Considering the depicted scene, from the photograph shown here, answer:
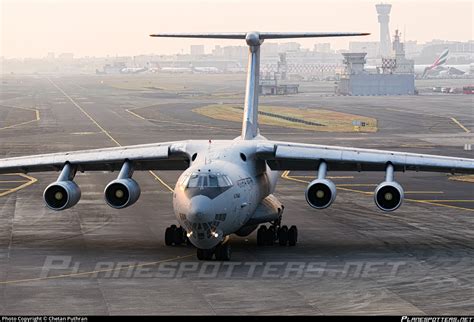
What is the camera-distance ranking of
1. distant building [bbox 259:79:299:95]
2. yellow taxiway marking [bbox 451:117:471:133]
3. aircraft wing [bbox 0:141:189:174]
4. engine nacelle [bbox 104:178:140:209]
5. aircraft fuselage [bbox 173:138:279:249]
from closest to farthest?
1. aircraft fuselage [bbox 173:138:279:249]
2. engine nacelle [bbox 104:178:140:209]
3. aircraft wing [bbox 0:141:189:174]
4. yellow taxiway marking [bbox 451:117:471:133]
5. distant building [bbox 259:79:299:95]

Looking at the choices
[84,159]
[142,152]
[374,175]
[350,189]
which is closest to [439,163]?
[142,152]

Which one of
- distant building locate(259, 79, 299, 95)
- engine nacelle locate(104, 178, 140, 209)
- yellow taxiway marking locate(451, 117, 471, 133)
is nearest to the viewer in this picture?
engine nacelle locate(104, 178, 140, 209)

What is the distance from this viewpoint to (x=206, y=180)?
29.5 meters

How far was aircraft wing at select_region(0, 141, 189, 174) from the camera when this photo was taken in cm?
3288

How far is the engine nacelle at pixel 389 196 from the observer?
101 ft

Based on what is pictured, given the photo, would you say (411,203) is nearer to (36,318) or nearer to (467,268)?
(467,268)

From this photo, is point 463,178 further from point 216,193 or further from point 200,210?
point 200,210

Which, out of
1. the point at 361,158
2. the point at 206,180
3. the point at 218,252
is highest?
the point at 361,158

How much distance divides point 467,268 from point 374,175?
2889 centimetres

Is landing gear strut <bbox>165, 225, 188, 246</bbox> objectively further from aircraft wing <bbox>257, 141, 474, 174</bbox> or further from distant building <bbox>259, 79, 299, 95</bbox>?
distant building <bbox>259, 79, 299, 95</bbox>

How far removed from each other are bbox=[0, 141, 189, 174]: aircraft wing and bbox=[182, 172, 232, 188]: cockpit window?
3.25m

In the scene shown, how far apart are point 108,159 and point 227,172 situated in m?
4.86

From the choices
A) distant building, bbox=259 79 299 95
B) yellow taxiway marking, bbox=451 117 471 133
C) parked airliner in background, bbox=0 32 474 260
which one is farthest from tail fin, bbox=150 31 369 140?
distant building, bbox=259 79 299 95

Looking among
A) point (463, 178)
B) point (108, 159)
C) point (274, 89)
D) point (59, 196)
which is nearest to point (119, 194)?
point (108, 159)
